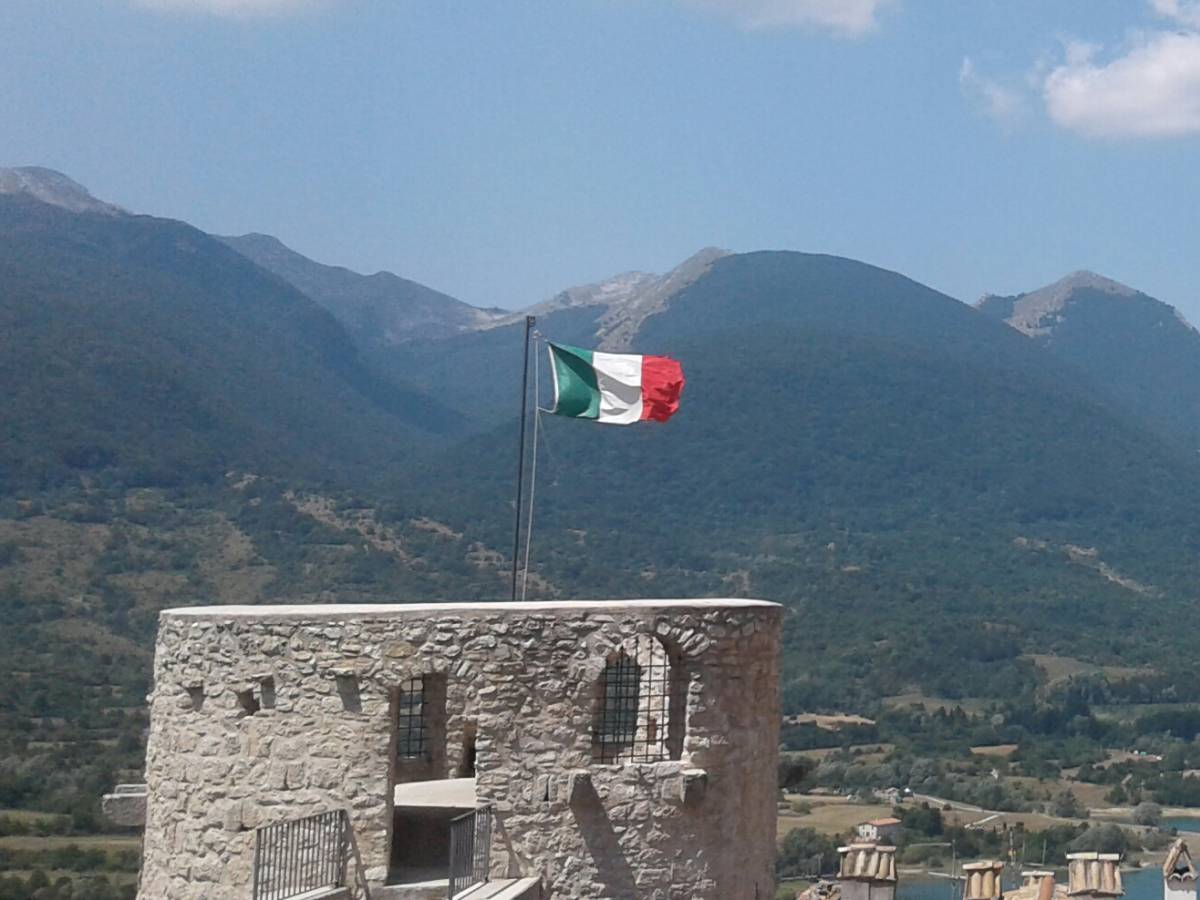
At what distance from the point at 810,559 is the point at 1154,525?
37998 millimetres

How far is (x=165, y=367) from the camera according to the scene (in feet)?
335

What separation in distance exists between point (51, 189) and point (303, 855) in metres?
159

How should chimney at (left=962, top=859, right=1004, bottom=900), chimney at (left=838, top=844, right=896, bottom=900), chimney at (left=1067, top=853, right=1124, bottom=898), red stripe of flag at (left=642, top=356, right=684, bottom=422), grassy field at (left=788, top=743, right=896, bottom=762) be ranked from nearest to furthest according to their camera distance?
red stripe of flag at (left=642, top=356, right=684, bottom=422) < chimney at (left=1067, top=853, right=1124, bottom=898) < chimney at (left=838, top=844, right=896, bottom=900) < chimney at (left=962, top=859, right=1004, bottom=900) < grassy field at (left=788, top=743, right=896, bottom=762)

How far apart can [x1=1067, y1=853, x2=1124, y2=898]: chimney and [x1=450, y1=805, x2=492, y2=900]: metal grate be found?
7571mm

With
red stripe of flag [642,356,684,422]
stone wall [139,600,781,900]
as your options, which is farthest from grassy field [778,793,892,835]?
stone wall [139,600,781,900]

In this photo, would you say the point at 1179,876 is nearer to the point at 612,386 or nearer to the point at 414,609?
the point at 612,386

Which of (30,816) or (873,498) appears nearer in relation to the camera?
(30,816)

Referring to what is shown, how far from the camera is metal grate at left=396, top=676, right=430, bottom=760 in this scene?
12.6m

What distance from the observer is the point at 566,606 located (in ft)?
40.5

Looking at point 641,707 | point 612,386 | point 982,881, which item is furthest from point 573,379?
point 982,881

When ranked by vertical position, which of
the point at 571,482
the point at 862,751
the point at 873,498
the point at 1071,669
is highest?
the point at 873,498

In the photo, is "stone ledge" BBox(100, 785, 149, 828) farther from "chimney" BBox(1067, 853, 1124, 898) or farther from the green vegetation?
"chimney" BBox(1067, 853, 1124, 898)

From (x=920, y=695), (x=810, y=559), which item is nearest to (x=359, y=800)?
(x=920, y=695)

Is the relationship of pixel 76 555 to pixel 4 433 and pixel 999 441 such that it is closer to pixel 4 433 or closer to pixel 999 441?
pixel 4 433
